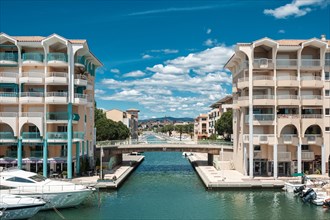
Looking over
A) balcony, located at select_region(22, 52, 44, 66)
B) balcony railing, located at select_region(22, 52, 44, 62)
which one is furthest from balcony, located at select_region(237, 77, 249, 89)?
balcony railing, located at select_region(22, 52, 44, 62)

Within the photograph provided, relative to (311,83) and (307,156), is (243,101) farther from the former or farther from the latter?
(307,156)

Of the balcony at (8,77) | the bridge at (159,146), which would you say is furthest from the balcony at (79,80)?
the bridge at (159,146)

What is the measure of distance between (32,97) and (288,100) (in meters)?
26.7

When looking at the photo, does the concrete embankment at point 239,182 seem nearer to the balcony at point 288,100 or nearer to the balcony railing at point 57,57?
the balcony at point 288,100

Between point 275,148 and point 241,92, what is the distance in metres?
8.19

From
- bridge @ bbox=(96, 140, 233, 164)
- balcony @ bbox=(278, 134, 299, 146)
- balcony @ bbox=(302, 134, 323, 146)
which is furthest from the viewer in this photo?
bridge @ bbox=(96, 140, 233, 164)

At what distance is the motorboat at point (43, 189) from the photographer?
30.5 metres

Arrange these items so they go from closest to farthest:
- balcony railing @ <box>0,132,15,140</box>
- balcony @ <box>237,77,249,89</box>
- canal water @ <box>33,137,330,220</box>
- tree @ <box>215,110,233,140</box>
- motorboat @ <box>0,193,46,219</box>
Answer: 1. motorboat @ <box>0,193,46,219</box>
2. canal water @ <box>33,137,330,220</box>
3. balcony railing @ <box>0,132,15,140</box>
4. balcony @ <box>237,77,249,89</box>
5. tree @ <box>215,110,233,140</box>

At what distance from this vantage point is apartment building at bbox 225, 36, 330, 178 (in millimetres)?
43219

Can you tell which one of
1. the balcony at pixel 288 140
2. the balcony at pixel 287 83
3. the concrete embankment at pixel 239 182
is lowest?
the concrete embankment at pixel 239 182

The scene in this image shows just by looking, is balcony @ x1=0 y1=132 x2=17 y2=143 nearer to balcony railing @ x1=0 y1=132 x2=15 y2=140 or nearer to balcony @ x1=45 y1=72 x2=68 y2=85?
balcony railing @ x1=0 y1=132 x2=15 y2=140

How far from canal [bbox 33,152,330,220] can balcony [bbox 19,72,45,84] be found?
13406mm

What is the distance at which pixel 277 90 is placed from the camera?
44.3m

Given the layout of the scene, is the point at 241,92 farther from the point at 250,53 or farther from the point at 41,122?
the point at 41,122
